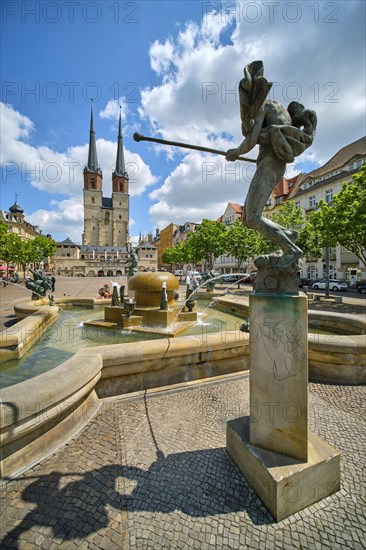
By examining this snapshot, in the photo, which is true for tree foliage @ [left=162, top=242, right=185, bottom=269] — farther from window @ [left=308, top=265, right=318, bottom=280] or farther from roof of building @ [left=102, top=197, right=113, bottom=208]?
roof of building @ [left=102, top=197, right=113, bottom=208]

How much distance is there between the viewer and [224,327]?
798 centimetres

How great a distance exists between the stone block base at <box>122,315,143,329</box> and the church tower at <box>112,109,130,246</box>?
10818 cm

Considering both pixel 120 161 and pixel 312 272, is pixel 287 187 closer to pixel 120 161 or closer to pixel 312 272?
pixel 312 272

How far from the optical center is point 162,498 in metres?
2.23

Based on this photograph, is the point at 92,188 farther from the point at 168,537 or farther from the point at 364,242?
the point at 168,537

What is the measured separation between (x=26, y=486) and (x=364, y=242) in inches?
726

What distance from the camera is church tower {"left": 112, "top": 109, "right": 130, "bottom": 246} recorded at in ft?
367

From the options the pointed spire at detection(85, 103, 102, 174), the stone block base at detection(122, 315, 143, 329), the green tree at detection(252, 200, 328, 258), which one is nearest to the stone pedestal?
the stone block base at detection(122, 315, 143, 329)

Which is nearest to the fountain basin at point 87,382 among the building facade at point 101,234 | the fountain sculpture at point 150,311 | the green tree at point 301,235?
the fountain sculpture at point 150,311

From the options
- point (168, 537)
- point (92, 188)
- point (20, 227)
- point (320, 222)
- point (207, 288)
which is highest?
point (92, 188)

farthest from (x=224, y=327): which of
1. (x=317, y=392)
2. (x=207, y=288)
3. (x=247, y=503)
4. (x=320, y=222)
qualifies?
(x=320, y=222)

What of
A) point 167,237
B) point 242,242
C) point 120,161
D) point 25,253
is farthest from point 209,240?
point 120,161

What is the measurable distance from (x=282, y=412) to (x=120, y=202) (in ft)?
395

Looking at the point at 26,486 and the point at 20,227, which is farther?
the point at 20,227
